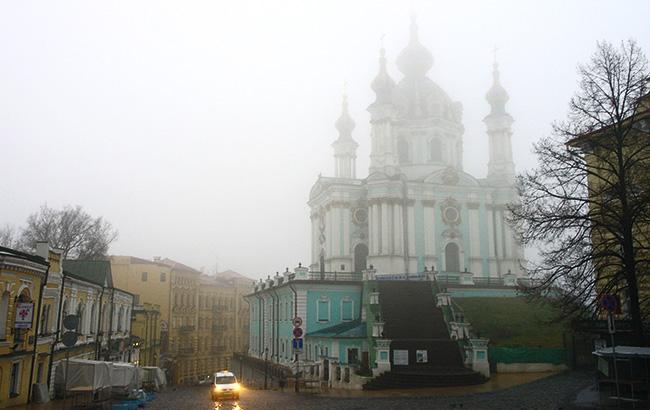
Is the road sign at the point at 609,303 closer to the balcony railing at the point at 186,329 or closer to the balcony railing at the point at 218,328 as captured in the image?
the balcony railing at the point at 186,329

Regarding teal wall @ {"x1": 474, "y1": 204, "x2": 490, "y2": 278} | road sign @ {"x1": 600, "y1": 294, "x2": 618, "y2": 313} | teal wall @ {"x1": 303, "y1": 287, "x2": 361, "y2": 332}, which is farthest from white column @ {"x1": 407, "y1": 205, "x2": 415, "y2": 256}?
road sign @ {"x1": 600, "y1": 294, "x2": 618, "y2": 313}

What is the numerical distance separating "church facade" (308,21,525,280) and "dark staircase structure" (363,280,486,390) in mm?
14567

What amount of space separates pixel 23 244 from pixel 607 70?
178ft

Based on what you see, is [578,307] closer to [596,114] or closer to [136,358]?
[596,114]

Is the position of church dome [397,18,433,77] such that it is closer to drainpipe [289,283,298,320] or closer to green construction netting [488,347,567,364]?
drainpipe [289,283,298,320]

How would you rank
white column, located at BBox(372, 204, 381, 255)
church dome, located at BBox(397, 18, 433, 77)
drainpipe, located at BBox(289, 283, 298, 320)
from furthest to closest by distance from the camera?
church dome, located at BBox(397, 18, 433, 77) → white column, located at BBox(372, 204, 381, 255) → drainpipe, located at BBox(289, 283, 298, 320)

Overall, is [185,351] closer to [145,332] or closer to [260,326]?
[145,332]

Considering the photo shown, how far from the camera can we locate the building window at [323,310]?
39.7m

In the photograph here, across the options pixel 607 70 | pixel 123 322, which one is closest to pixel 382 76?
pixel 123 322

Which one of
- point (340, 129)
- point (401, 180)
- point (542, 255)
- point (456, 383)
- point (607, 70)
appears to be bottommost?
point (456, 383)

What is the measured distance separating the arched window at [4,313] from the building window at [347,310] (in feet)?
74.3

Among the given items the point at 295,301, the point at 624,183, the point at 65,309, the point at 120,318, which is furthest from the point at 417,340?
the point at 120,318

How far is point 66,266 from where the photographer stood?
3659cm

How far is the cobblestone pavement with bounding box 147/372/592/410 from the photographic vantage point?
65.1 feet
